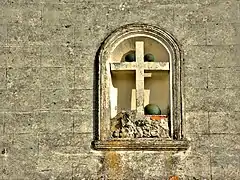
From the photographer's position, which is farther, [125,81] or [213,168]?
[125,81]

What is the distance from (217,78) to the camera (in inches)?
322

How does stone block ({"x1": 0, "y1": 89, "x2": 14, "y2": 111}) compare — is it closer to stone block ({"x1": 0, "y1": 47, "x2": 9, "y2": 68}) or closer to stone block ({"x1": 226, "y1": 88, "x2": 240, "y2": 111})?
stone block ({"x1": 0, "y1": 47, "x2": 9, "y2": 68})

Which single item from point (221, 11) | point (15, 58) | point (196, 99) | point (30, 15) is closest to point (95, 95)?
point (15, 58)

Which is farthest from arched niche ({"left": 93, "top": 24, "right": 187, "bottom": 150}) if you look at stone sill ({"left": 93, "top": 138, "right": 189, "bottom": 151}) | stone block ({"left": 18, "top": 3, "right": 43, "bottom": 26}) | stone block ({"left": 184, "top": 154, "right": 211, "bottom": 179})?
stone block ({"left": 18, "top": 3, "right": 43, "bottom": 26})

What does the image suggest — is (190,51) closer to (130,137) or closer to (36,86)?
(130,137)

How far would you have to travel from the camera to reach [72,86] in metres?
8.24

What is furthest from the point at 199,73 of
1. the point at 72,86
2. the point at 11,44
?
the point at 11,44

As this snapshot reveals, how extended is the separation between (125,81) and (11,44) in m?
1.66

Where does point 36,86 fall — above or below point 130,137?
above

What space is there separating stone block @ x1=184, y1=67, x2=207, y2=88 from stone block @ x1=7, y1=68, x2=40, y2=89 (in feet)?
6.53

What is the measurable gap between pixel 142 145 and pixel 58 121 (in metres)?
1.16

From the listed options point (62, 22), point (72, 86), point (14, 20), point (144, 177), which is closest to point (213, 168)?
point (144, 177)

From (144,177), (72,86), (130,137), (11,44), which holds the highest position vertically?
(11,44)

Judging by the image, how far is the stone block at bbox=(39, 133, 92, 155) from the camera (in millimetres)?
8070
